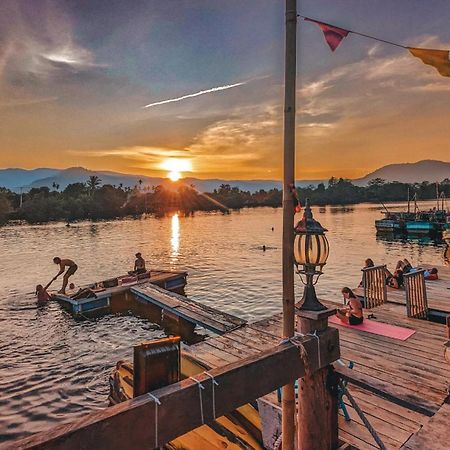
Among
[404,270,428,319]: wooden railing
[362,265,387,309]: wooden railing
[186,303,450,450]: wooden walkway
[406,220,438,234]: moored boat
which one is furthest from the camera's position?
[406,220,438,234]: moored boat

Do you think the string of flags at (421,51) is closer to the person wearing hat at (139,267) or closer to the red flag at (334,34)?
the red flag at (334,34)

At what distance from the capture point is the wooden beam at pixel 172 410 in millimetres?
1729

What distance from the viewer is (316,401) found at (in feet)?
10.4

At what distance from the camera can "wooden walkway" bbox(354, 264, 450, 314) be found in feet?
36.3

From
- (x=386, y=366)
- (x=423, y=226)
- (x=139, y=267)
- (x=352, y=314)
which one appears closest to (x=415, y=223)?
(x=423, y=226)

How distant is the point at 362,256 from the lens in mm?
37719

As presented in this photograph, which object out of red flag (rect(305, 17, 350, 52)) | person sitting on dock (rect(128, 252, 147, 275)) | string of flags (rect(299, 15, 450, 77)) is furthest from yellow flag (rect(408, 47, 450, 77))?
person sitting on dock (rect(128, 252, 147, 275))

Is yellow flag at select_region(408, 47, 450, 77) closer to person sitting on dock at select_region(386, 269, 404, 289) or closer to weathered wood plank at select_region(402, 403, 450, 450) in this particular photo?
weathered wood plank at select_region(402, 403, 450, 450)

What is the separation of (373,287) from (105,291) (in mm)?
13893

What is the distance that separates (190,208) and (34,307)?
15224 centimetres

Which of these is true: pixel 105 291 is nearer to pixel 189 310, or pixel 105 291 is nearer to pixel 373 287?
pixel 189 310

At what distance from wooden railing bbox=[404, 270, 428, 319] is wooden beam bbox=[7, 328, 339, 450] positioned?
8.76 m

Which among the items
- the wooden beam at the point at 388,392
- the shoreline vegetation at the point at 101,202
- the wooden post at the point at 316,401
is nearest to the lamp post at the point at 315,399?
the wooden post at the point at 316,401

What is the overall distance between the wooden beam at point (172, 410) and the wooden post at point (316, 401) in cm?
28
